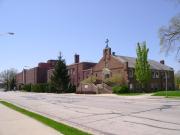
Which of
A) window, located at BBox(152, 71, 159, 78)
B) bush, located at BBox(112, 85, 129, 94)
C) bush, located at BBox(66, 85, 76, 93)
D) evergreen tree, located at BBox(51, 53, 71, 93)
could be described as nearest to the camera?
bush, located at BBox(112, 85, 129, 94)

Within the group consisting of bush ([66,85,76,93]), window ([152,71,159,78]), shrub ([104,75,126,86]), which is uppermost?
window ([152,71,159,78])

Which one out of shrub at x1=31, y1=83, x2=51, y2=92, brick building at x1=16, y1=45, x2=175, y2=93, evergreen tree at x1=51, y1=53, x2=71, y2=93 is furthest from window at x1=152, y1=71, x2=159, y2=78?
shrub at x1=31, y1=83, x2=51, y2=92

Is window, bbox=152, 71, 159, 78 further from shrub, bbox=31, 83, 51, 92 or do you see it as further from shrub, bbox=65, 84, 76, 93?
shrub, bbox=31, 83, 51, 92

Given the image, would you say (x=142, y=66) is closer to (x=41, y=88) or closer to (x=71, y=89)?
(x=71, y=89)

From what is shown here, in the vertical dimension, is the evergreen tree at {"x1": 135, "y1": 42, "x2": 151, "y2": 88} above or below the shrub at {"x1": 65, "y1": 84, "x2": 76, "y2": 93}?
above

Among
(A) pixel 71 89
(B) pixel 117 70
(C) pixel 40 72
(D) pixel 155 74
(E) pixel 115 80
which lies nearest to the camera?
(E) pixel 115 80

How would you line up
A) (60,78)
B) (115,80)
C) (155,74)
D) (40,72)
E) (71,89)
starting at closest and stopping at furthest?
1. (115,80)
2. (155,74)
3. (60,78)
4. (71,89)
5. (40,72)

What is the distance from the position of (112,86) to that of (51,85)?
896 inches

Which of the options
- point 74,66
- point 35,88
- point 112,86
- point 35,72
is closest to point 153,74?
point 112,86

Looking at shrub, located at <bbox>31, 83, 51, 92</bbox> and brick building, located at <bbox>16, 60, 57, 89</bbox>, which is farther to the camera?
brick building, located at <bbox>16, 60, 57, 89</bbox>

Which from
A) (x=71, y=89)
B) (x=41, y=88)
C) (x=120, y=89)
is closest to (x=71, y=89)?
(x=71, y=89)

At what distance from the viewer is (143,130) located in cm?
1251

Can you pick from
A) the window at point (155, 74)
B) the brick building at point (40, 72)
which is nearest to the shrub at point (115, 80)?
the window at point (155, 74)

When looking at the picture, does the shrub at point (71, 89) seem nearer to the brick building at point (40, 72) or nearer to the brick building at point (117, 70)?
the brick building at point (117, 70)
